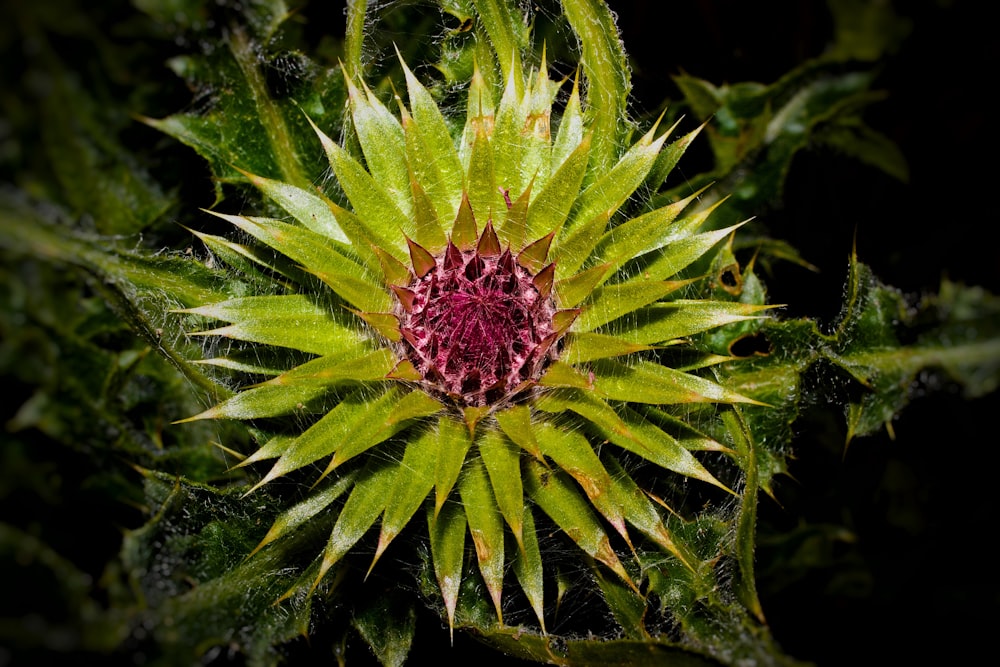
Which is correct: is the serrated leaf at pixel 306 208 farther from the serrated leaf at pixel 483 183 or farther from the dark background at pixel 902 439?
the dark background at pixel 902 439

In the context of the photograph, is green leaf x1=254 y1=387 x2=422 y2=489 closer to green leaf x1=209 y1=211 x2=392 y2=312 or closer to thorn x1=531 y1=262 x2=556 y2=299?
green leaf x1=209 y1=211 x2=392 y2=312

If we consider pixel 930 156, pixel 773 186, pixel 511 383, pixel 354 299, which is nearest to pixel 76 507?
pixel 354 299

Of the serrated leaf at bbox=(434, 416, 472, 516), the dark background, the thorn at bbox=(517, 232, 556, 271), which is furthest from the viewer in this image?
the dark background

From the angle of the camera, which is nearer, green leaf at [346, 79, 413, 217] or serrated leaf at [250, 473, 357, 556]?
serrated leaf at [250, 473, 357, 556]

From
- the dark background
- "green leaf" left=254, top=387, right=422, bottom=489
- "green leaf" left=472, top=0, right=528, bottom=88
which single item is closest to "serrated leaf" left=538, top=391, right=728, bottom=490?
"green leaf" left=254, top=387, right=422, bottom=489

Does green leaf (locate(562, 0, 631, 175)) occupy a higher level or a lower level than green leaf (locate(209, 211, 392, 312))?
higher

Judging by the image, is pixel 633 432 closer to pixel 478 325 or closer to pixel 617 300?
pixel 617 300

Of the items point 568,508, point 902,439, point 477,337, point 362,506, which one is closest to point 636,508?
point 568,508

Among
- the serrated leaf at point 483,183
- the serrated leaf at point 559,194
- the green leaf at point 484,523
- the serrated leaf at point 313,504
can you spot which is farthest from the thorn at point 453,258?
the serrated leaf at point 313,504
